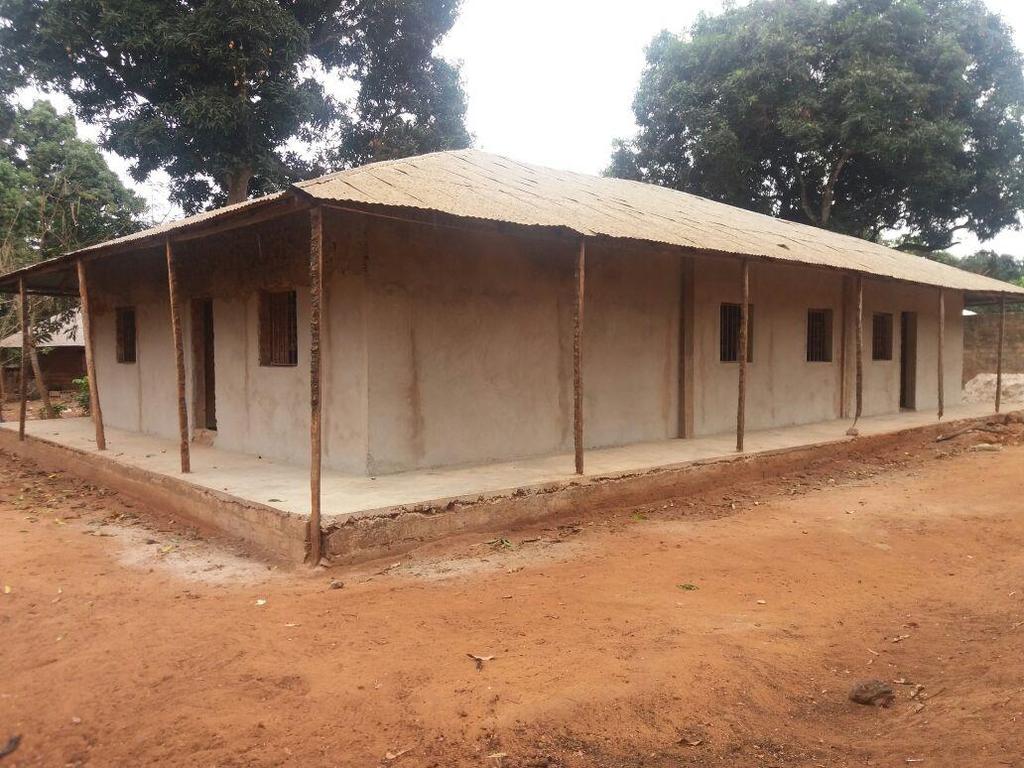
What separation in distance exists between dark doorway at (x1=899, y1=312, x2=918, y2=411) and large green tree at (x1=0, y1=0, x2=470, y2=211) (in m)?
11.9

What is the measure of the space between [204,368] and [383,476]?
13.9ft

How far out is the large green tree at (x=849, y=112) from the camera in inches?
749

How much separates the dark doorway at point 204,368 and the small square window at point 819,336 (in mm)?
9326

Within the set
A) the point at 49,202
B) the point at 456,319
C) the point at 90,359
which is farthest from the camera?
the point at 49,202

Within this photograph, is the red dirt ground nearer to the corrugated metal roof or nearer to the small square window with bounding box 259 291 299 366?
the small square window with bounding box 259 291 299 366

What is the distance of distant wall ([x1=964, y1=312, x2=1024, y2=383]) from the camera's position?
Result: 61.1 feet

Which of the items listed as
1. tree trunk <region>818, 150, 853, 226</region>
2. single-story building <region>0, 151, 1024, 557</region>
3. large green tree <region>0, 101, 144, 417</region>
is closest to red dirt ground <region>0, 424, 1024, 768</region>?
single-story building <region>0, 151, 1024, 557</region>

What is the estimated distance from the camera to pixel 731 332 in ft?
35.4

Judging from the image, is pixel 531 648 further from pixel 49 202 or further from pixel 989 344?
pixel 989 344

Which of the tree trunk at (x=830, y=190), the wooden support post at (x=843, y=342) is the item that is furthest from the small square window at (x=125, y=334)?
the tree trunk at (x=830, y=190)

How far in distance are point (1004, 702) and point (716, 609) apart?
164cm

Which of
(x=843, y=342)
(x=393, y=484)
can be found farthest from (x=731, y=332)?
(x=393, y=484)

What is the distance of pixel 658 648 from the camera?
3.81 metres

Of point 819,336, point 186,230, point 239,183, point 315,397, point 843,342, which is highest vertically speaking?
point 239,183
